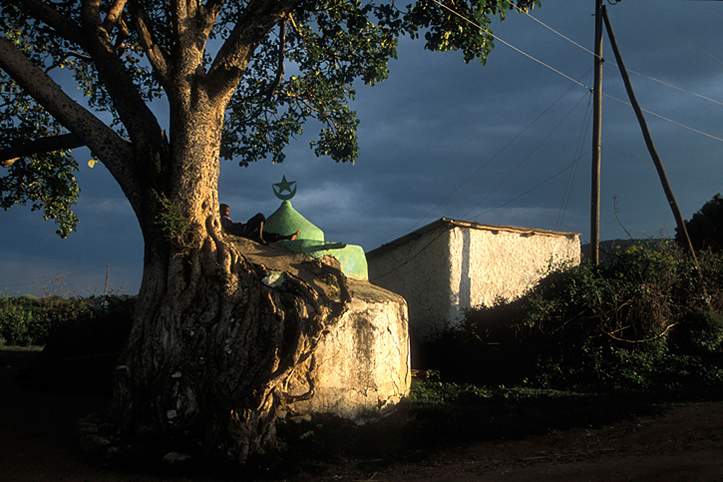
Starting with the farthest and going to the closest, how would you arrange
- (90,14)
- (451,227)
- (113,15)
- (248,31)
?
1. (451,227)
2. (113,15)
3. (248,31)
4. (90,14)

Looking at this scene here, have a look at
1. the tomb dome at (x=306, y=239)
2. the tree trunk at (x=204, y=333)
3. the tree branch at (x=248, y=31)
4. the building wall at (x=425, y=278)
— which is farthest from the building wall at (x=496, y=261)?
the tree branch at (x=248, y=31)

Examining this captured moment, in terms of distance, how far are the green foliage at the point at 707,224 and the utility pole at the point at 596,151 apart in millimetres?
10115

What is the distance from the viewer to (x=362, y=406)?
26.6 ft

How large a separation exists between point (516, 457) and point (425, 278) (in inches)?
337

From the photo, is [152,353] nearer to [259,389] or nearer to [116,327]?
[259,389]

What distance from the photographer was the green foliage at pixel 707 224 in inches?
880

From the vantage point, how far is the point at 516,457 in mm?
6641

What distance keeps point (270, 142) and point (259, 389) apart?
8.31 meters

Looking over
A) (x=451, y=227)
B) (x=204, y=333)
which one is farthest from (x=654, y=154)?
(x=204, y=333)

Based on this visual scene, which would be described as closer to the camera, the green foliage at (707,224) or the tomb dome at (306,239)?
the tomb dome at (306,239)

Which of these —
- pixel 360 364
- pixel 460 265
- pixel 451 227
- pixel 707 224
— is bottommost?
pixel 360 364

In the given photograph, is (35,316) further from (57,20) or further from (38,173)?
(57,20)

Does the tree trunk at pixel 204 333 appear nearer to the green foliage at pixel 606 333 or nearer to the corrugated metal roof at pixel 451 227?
the green foliage at pixel 606 333

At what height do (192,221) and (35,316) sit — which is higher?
(192,221)
